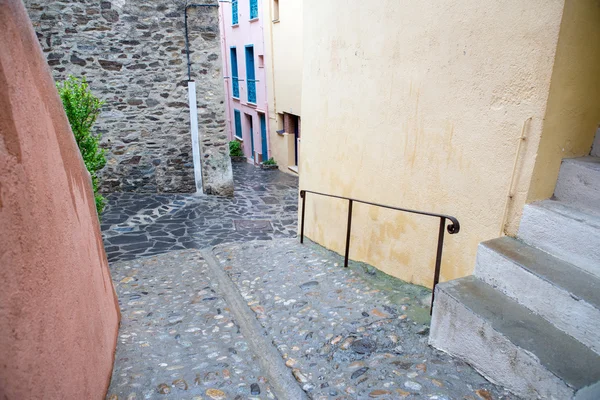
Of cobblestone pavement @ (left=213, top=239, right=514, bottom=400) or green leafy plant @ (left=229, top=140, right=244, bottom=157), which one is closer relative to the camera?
cobblestone pavement @ (left=213, top=239, right=514, bottom=400)

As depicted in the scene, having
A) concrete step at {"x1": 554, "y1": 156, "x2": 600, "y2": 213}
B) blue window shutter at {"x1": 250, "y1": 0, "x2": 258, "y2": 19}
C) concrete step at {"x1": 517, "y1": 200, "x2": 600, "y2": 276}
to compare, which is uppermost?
blue window shutter at {"x1": 250, "y1": 0, "x2": 258, "y2": 19}

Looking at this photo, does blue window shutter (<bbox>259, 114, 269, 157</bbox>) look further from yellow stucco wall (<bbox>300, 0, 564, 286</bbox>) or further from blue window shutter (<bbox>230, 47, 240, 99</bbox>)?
yellow stucco wall (<bbox>300, 0, 564, 286</bbox>)

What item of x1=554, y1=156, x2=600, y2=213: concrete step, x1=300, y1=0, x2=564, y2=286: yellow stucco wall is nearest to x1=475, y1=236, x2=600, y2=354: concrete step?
x1=300, y1=0, x2=564, y2=286: yellow stucco wall

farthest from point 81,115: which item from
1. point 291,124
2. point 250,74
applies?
point 250,74

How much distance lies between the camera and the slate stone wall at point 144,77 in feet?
25.2

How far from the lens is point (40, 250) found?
1669 mm

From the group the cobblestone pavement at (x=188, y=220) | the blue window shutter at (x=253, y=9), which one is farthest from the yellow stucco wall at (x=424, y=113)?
the blue window shutter at (x=253, y=9)

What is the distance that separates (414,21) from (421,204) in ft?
4.73

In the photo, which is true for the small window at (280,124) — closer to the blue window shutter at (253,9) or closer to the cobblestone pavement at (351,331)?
the blue window shutter at (253,9)

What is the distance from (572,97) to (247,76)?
1641cm

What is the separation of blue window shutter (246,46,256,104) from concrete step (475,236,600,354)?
15.6m

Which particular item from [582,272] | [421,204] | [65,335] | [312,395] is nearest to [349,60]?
[421,204]

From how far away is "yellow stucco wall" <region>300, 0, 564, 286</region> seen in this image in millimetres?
2432

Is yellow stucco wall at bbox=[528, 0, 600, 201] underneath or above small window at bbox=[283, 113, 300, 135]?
above
